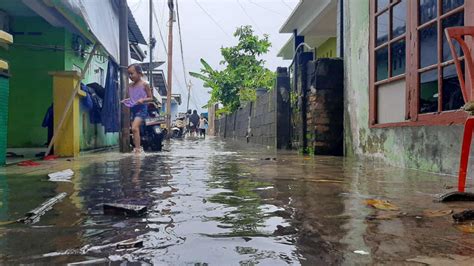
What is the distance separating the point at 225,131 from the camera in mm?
30656

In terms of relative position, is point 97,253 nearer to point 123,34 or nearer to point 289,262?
point 289,262

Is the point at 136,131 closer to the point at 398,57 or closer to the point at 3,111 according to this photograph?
the point at 3,111

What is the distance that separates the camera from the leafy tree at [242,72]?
74.8 feet

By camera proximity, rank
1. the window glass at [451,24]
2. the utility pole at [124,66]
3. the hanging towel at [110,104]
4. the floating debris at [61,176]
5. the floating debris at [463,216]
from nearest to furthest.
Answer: the floating debris at [463,216] < the floating debris at [61,176] < the window glass at [451,24] < the utility pole at [124,66] < the hanging towel at [110,104]

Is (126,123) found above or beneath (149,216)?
above

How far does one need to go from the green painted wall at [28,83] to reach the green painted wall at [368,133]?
19.4ft

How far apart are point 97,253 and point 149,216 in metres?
0.74

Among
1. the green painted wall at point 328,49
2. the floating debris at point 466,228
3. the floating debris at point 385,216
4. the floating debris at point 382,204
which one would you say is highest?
the green painted wall at point 328,49

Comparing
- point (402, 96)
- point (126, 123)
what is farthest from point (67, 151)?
point (402, 96)

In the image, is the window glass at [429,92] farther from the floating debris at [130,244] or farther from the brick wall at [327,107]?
the floating debris at [130,244]

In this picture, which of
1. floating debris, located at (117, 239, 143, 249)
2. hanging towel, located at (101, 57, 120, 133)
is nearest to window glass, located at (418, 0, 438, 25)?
floating debris, located at (117, 239, 143, 249)

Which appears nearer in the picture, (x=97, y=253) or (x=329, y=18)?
(x=97, y=253)

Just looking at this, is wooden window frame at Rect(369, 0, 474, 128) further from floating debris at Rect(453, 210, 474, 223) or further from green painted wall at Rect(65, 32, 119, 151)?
green painted wall at Rect(65, 32, 119, 151)

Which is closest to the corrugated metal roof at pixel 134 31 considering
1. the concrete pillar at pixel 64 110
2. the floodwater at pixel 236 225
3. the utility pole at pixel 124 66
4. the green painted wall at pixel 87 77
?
the green painted wall at pixel 87 77
